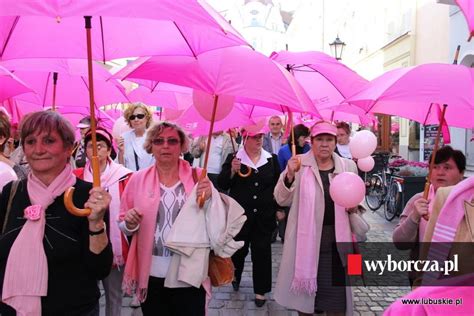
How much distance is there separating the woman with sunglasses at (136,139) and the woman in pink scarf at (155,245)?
7.09ft

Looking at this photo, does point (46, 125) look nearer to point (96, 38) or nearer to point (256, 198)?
point (96, 38)

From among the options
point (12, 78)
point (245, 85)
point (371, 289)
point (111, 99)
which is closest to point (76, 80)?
point (111, 99)

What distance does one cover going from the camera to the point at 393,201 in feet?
32.0

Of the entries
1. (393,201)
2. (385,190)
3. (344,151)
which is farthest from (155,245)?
(385,190)

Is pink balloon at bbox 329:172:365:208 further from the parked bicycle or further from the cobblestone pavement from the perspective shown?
the parked bicycle

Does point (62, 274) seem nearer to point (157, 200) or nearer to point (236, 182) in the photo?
point (157, 200)

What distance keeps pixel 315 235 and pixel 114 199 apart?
5.62ft

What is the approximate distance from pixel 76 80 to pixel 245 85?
9.11 ft

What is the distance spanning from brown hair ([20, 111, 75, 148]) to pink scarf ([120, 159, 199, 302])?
79cm

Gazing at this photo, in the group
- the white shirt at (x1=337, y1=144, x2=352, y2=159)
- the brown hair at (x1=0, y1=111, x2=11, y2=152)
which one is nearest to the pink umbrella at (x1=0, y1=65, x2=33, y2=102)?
the brown hair at (x1=0, y1=111, x2=11, y2=152)

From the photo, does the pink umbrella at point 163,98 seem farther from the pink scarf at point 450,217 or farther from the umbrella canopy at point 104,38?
the pink scarf at point 450,217

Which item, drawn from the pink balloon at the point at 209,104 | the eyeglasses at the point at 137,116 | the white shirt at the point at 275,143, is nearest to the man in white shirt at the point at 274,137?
the white shirt at the point at 275,143

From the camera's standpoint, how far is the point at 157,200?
119 inches

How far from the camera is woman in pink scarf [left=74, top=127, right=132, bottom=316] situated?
3.68 metres
